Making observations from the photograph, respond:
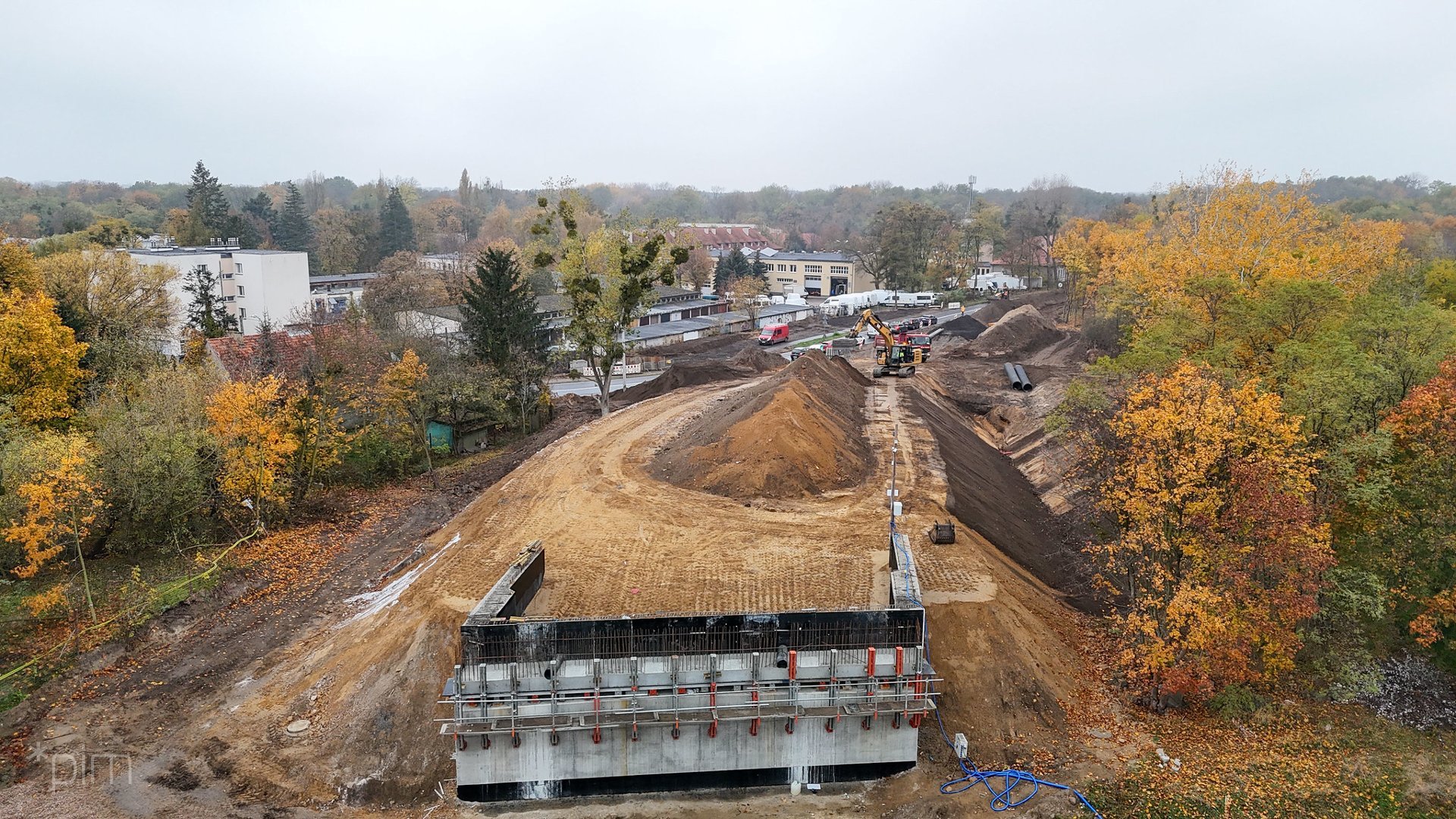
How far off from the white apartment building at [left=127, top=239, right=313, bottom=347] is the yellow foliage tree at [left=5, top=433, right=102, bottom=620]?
1556 inches

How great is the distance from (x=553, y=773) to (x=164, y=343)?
144ft

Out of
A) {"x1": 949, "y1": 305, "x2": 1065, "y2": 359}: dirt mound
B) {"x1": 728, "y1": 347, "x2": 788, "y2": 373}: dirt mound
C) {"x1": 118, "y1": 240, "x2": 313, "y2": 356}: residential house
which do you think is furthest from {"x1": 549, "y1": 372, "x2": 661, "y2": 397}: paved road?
{"x1": 949, "y1": 305, "x2": 1065, "y2": 359}: dirt mound

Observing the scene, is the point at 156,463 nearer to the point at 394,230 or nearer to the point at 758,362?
the point at 758,362

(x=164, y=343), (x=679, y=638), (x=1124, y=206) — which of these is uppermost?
(x=1124, y=206)

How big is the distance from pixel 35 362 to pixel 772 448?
28.7 metres

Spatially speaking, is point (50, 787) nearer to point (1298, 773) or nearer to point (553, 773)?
point (553, 773)

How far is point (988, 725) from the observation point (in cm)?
1953

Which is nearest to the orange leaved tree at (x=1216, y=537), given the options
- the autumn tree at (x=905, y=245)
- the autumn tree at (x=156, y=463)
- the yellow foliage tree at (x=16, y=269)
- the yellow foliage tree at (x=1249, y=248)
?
the yellow foliage tree at (x=1249, y=248)

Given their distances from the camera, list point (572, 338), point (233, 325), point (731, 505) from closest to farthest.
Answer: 1. point (731, 505)
2. point (572, 338)
3. point (233, 325)

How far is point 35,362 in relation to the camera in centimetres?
3316

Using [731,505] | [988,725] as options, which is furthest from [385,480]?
[988,725]

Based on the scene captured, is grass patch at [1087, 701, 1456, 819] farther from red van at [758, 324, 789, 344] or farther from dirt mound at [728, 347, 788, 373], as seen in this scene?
red van at [758, 324, 789, 344]

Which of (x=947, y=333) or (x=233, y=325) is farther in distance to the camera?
(x=947, y=333)

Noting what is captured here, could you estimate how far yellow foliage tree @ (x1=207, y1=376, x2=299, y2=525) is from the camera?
29453mm
